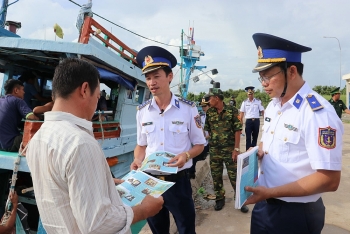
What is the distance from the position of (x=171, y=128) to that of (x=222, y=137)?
2121mm

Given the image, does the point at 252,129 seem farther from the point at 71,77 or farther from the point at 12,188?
the point at 71,77

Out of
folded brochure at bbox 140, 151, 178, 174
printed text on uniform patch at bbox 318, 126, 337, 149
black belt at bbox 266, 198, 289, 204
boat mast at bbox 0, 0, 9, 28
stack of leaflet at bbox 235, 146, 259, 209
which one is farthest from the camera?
boat mast at bbox 0, 0, 9, 28

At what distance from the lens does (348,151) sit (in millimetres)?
7977

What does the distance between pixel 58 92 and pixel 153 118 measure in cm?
128

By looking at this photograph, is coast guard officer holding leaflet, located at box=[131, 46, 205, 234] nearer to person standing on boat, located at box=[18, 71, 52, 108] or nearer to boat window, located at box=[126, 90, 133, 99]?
boat window, located at box=[126, 90, 133, 99]

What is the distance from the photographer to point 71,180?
97 centimetres

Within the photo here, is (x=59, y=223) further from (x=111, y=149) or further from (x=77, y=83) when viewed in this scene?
(x=111, y=149)

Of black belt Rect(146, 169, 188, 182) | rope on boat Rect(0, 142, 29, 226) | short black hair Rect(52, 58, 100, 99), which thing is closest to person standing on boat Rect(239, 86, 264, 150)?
black belt Rect(146, 169, 188, 182)

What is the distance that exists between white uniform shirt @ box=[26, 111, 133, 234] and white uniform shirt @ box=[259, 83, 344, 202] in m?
0.93

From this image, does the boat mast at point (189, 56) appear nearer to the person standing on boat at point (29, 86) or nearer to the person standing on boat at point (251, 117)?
the person standing on boat at point (251, 117)

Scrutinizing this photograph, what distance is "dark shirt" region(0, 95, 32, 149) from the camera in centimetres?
351

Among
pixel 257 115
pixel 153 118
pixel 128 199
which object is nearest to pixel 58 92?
pixel 128 199

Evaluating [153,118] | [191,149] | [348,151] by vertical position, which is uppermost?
[153,118]

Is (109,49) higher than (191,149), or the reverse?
(109,49)
